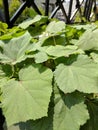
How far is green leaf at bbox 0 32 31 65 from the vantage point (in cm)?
62

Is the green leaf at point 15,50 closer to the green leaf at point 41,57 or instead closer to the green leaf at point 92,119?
the green leaf at point 41,57

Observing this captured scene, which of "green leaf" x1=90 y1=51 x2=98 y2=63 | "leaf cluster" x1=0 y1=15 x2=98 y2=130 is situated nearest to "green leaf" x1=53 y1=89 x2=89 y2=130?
"leaf cluster" x1=0 y1=15 x2=98 y2=130

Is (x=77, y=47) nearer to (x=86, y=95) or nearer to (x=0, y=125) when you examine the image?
(x=86, y=95)

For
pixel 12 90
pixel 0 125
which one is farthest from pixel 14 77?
pixel 0 125

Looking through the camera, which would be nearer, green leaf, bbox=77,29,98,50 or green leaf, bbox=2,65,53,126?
green leaf, bbox=2,65,53,126

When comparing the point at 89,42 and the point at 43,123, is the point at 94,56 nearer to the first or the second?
the point at 89,42

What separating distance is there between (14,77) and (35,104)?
12cm

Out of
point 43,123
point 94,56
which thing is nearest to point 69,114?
point 43,123

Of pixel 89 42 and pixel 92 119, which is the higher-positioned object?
pixel 89 42

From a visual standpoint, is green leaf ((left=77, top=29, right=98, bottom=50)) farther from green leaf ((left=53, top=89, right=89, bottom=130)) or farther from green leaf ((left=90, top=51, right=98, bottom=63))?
green leaf ((left=53, top=89, right=89, bottom=130))

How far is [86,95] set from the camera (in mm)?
597

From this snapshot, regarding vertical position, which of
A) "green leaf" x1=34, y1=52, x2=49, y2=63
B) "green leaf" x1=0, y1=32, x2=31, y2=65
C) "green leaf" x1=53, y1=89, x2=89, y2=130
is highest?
"green leaf" x1=34, y1=52, x2=49, y2=63

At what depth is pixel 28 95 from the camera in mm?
530

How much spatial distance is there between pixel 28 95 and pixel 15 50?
0.51 ft
